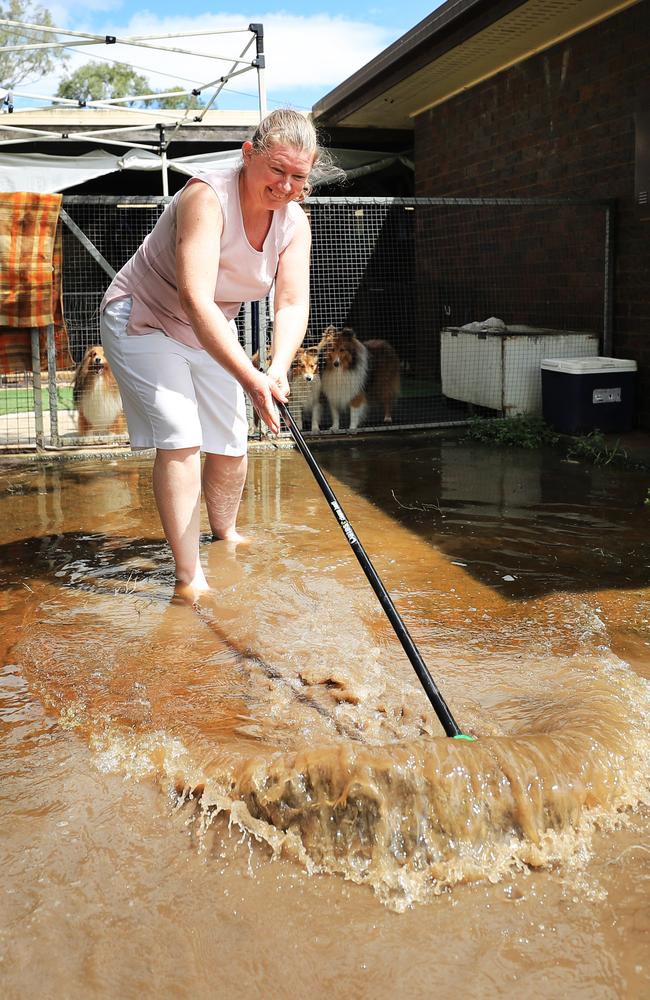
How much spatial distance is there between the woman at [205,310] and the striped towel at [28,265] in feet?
11.9

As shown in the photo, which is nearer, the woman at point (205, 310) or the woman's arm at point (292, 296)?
the woman at point (205, 310)

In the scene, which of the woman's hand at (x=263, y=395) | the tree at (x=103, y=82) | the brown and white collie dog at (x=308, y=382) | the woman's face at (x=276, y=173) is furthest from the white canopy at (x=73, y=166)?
the tree at (x=103, y=82)

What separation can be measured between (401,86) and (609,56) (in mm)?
2937

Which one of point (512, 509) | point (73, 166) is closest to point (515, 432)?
point (512, 509)

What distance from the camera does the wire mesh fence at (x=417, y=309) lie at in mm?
7652

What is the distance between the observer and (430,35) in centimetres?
799

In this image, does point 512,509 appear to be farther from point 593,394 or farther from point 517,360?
point 517,360

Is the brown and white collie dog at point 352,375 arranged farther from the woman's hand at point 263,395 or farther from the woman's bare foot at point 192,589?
the woman's hand at point 263,395

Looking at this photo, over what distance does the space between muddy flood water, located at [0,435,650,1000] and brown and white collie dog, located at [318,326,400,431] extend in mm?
4023

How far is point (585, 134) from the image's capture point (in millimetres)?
7902

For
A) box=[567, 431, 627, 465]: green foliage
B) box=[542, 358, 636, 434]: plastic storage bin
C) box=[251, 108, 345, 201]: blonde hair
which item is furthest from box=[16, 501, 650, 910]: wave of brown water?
box=[542, 358, 636, 434]: plastic storage bin

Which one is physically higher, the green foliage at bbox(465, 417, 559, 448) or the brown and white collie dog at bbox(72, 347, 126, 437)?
the brown and white collie dog at bbox(72, 347, 126, 437)

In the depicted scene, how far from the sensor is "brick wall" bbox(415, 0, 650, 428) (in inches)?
286

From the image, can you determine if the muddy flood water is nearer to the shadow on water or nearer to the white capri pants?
the shadow on water
